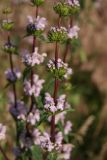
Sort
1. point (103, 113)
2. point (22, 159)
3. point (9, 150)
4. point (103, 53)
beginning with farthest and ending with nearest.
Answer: point (103, 53), point (103, 113), point (9, 150), point (22, 159)

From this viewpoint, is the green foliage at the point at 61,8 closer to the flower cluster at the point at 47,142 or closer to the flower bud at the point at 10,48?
the flower bud at the point at 10,48

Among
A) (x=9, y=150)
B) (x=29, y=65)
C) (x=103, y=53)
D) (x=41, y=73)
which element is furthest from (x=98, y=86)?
(x=29, y=65)

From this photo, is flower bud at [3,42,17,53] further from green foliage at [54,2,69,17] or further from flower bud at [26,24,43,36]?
green foliage at [54,2,69,17]

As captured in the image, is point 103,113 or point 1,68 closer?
point 103,113

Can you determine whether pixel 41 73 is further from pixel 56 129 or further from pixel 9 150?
pixel 56 129

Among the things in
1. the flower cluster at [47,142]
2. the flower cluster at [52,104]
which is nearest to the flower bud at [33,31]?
the flower cluster at [52,104]
